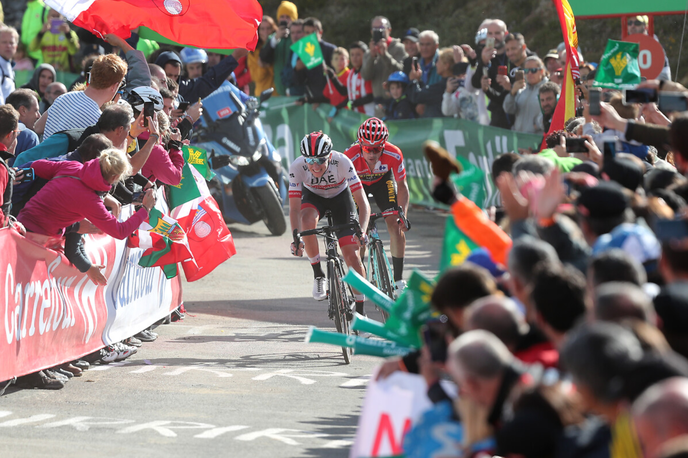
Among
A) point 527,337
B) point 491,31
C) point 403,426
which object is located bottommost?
point 403,426

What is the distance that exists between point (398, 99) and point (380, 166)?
8.33 meters

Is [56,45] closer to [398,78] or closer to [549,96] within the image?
[398,78]

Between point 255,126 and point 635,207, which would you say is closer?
point 635,207

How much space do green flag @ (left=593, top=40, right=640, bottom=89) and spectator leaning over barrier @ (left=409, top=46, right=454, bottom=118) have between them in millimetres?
8834

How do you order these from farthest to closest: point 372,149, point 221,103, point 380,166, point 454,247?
point 221,103 < point 380,166 < point 372,149 < point 454,247

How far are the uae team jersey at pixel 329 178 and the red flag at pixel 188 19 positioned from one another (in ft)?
9.00

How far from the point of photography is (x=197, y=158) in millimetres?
11734

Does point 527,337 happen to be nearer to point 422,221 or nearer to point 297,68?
point 422,221

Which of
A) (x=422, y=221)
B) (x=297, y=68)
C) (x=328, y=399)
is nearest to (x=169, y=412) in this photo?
(x=328, y=399)

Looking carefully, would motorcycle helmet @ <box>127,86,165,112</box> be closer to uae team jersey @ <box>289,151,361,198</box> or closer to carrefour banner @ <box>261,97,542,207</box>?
uae team jersey @ <box>289,151,361,198</box>

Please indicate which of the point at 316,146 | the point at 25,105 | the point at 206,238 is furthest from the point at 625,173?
the point at 25,105

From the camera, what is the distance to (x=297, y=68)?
21703mm

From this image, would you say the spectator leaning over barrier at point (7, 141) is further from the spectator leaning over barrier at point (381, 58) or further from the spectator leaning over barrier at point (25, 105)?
the spectator leaning over barrier at point (381, 58)

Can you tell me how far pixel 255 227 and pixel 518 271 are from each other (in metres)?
15.1
